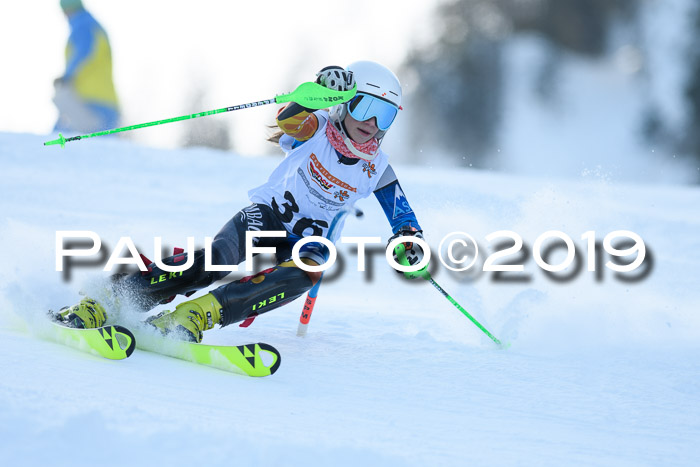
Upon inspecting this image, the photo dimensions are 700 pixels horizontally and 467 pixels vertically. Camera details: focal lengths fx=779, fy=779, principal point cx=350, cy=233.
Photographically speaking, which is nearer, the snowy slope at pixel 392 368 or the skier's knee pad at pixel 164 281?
the snowy slope at pixel 392 368

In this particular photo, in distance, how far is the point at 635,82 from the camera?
55.2 feet

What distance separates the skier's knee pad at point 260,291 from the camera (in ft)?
9.95

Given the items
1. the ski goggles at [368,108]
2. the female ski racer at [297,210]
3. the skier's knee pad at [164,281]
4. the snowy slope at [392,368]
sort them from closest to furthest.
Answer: the snowy slope at [392,368] < the female ski racer at [297,210] < the skier's knee pad at [164,281] < the ski goggles at [368,108]

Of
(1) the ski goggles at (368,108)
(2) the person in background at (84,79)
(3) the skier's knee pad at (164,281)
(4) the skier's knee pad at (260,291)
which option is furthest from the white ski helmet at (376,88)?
(2) the person in background at (84,79)

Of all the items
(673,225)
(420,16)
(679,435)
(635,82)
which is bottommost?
(679,435)

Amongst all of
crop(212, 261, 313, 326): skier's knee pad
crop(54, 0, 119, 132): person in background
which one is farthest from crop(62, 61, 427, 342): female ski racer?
crop(54, 0, 119, 132): person in background

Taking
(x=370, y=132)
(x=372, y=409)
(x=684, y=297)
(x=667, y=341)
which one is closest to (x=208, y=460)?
(x=372, y=409)

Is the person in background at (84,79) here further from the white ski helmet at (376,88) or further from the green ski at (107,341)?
the green ski at (107,341)

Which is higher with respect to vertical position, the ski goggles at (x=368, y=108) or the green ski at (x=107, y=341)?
the ski goggles at (x=368, y=108)

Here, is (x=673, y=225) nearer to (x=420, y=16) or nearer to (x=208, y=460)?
(x=208, y=460)

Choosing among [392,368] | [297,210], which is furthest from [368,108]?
[392,368]

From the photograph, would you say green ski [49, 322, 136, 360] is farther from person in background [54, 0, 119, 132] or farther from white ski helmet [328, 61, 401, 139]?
person in background [54, 0, 119, 132]

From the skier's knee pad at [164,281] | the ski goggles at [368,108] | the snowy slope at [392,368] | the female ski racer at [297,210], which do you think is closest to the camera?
the snowy slope at [392,368]

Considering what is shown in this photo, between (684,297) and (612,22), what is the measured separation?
1182cm
